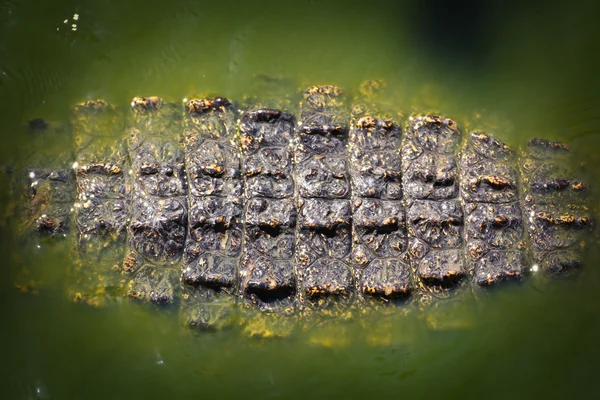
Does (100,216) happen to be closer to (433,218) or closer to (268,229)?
(268,229)

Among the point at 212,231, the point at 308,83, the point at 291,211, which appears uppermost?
the point at 308,83

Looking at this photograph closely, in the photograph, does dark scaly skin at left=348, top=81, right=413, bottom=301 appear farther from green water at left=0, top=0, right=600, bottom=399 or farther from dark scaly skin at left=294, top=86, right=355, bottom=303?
green water at left=0, top=0, right=600, bottom=399

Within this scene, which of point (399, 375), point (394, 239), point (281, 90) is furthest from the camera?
point (281, 90)

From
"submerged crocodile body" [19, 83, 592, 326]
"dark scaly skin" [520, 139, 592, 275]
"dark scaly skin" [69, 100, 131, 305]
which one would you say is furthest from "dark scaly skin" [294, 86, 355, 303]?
"dark scaly skin" [520, 139, 592, 275]

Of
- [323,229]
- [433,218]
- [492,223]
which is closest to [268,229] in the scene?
[323,229]

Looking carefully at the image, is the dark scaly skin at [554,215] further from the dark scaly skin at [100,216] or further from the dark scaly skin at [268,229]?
the dark scaly skin at [100,216]

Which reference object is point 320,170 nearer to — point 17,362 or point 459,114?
point 459,114

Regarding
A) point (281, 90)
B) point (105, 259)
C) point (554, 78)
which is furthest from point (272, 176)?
point (554, 78)
